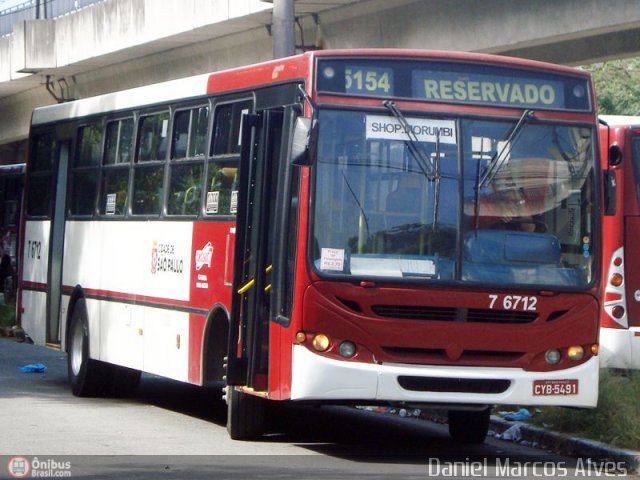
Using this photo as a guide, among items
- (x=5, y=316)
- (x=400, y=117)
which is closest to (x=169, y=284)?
(x=400, y=117)

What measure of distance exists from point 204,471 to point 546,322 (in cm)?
280

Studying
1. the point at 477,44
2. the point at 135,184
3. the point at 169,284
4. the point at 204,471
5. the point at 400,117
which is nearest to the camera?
the point at 204,471

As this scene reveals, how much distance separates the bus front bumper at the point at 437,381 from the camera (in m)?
10.0

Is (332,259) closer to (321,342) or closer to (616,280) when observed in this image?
(321,342)

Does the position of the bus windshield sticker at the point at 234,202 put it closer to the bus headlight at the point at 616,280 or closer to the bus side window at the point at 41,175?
the bus headlight at the point at 616,280

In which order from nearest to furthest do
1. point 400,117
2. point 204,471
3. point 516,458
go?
point 204,471
point 400,117
point 516,458

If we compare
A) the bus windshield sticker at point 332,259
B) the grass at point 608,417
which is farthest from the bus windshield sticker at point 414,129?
the grass at point 608,417

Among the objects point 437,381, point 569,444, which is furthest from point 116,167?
point 569,444

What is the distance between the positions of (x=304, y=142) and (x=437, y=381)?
2.00 meters

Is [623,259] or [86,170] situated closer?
[623,259]

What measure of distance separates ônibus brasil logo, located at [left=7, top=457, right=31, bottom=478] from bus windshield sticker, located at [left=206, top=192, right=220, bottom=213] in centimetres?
308

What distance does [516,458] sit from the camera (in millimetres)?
11023

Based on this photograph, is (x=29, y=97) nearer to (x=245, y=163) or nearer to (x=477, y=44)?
(x=477, y=44)

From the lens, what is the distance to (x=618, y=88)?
42.8 m
